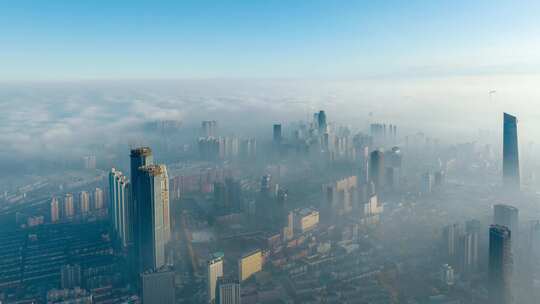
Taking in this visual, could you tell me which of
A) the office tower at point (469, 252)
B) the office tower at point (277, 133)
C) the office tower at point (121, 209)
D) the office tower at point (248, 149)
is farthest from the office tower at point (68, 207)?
the office tower at point (469, 252)

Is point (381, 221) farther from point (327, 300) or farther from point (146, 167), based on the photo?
point (146, 167)

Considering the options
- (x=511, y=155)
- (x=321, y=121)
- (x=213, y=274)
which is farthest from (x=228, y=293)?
(x=321, y=121)

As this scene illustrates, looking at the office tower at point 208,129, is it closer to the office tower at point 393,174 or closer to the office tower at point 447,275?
the office tower at point 393,174

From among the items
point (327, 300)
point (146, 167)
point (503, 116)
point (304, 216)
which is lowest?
point (327, 300)

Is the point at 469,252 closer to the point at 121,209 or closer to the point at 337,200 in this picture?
the point at 337,200

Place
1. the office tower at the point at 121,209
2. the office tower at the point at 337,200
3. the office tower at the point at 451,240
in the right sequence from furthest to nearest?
the office tower at the point at 337,200 < the office tower at the point at 121,209 < the office tower at the point at 451,240

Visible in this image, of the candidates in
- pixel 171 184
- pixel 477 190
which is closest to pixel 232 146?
pixel 171 184

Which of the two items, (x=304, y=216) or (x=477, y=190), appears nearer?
(x=304, y=216)
